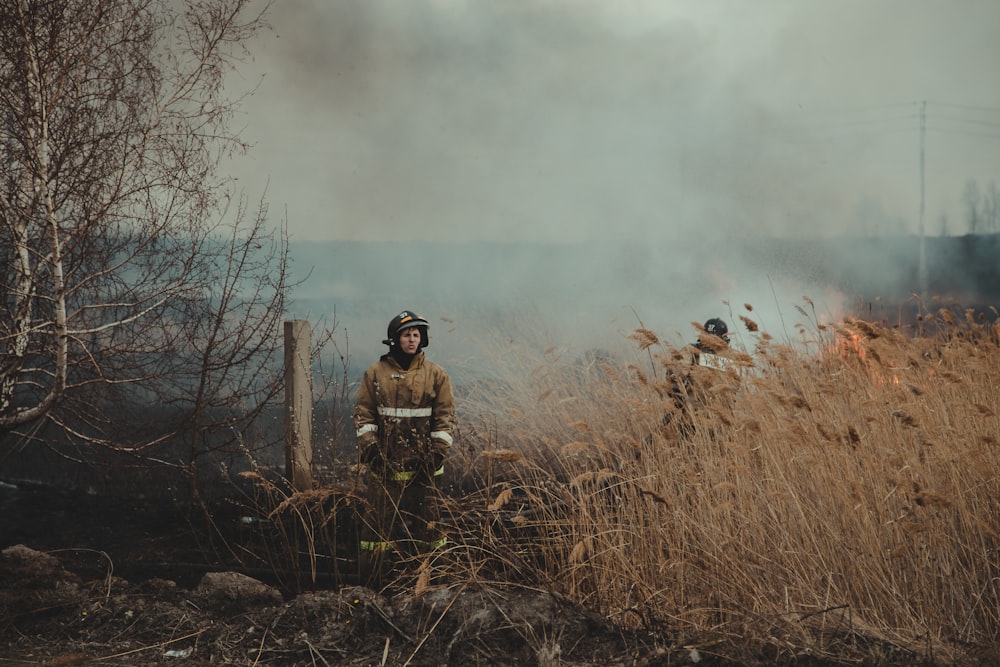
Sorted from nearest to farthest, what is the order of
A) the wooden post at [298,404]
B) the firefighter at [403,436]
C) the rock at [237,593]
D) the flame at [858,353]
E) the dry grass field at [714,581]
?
1. the dry grass field at [714,581]
2. the rock at [237,593]
3. the firefighter at [403,436]
4. the flame at [858,353]
5. the wooden post at [298,404]

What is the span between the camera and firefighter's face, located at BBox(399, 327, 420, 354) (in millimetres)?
4848

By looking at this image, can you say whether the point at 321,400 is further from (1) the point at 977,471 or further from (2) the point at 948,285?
(2) the point at 948,285

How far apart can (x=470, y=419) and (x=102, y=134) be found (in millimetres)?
4208

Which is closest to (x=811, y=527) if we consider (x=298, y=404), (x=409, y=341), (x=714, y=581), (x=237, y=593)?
(x=714, y=581)

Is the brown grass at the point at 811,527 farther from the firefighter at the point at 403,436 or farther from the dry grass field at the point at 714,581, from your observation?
the firefighter at the point at 403,436

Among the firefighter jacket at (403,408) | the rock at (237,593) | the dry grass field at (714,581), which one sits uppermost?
the firefighter jacket at (403,408)

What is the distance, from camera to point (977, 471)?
3812mm

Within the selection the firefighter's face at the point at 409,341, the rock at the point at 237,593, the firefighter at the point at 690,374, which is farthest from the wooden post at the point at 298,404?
the firefighter at the point at 690,374

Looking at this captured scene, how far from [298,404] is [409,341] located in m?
2.06

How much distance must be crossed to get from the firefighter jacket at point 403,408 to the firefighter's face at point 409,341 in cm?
6

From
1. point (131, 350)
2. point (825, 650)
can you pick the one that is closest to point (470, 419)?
point (131, 350)

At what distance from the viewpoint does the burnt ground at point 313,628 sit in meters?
3.44

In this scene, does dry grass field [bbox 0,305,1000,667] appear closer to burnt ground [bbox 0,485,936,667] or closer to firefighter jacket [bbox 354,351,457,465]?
burnt ground [bbox 0,485,936,667]

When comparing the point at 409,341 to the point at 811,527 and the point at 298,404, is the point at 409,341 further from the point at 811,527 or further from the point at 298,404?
the point at 811,527
